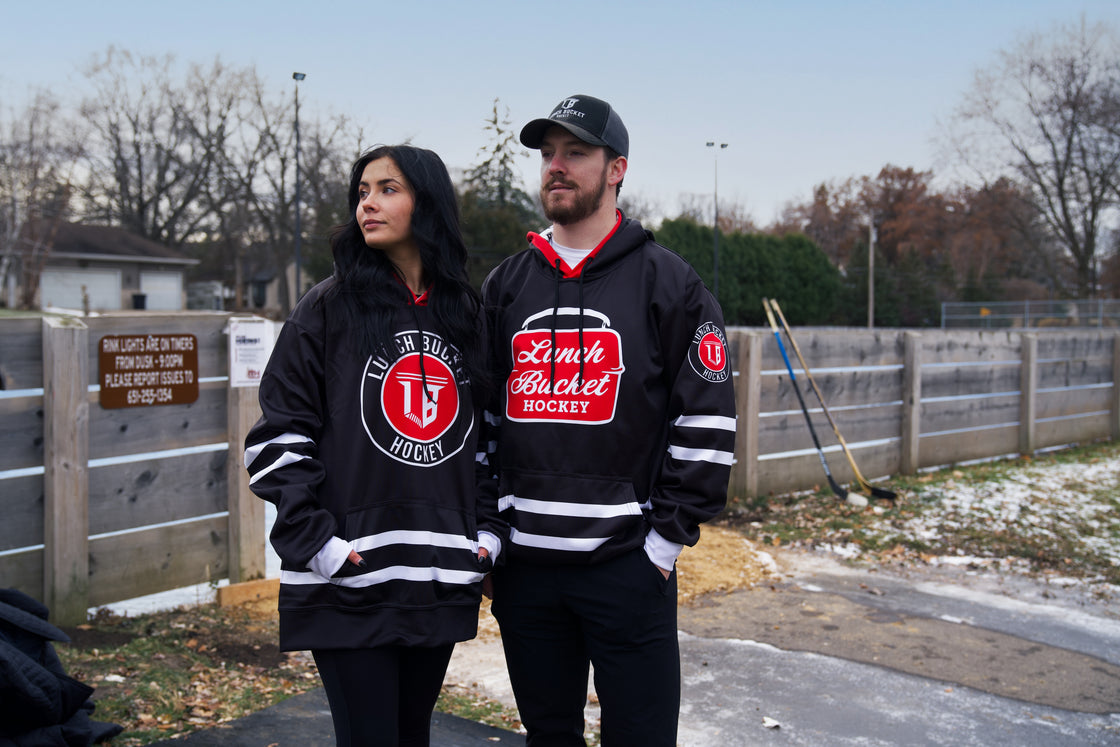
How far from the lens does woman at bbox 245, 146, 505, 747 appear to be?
7.31 ft

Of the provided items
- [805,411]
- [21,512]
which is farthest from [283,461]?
[805,411]

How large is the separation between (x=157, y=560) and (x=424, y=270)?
357cm

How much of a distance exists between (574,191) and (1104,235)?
4840 cm

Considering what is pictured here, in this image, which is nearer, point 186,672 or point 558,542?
point 558,542

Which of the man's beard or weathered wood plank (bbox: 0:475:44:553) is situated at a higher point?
the man's beard

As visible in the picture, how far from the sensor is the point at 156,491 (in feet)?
17.1

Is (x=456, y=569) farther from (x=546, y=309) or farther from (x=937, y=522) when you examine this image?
(x=937, y=522)

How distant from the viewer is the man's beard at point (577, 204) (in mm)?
2639

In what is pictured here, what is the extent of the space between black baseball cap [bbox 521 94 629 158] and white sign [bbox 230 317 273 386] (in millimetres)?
3292

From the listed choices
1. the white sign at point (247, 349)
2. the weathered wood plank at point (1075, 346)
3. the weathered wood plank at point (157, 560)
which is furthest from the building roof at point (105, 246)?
the weathered wood plank at point (157, 560)

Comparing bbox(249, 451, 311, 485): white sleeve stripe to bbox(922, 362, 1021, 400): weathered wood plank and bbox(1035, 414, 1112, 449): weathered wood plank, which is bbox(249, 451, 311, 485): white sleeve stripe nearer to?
bbox(922, 362, 1021, 400): weathered wood plank

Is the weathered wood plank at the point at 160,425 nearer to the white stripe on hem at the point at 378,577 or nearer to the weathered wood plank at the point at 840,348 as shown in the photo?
the white stripe on hem at the point at 378,577

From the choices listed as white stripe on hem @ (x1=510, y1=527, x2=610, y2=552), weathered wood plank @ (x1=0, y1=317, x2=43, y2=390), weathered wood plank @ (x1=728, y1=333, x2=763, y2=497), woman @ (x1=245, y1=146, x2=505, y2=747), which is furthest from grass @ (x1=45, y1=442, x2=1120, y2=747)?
woman @ (x1=245, y1=146, x2=505, y2=747)

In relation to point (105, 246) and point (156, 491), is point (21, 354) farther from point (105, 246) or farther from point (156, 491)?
point (105, 246)
